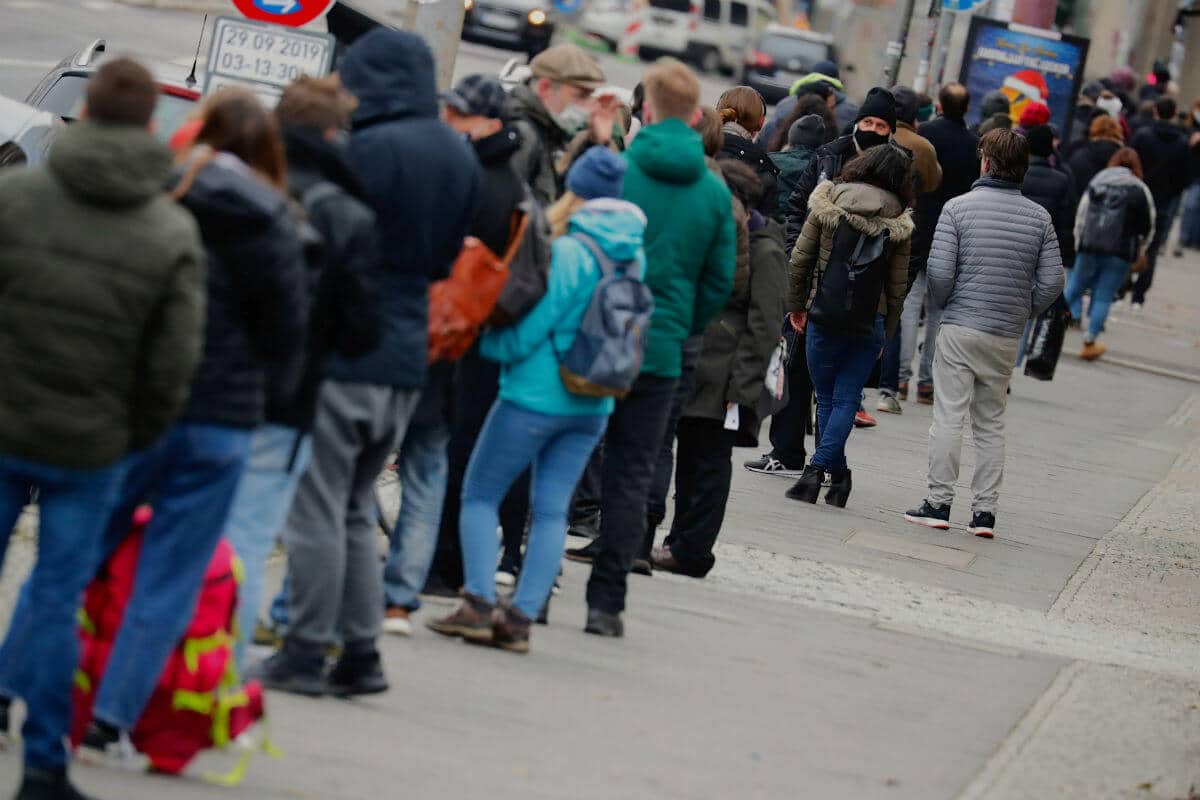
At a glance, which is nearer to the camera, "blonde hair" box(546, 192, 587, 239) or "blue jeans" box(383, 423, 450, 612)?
"blue jeans" box(383, 423, 450, 612)

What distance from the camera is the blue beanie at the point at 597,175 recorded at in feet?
23.6

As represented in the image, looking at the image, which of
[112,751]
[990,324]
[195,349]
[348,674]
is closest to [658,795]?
[348,674]

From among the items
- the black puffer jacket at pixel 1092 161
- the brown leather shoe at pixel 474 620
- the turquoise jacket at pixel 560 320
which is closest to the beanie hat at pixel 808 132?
the turquoise jacket at pixel 560 320

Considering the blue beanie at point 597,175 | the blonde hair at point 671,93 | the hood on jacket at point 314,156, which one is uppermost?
the blonde hair at point 671,93

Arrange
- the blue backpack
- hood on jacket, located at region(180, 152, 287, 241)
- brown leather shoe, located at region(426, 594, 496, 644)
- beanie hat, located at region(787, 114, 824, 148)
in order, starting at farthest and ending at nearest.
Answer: beanie hat, located at region(787, 114, 824, 148) → brown leather shoe, located at region(426, 594, 496, 644) → the blue backpack → hood on jacket, located at region(180, 152, 287, 241)

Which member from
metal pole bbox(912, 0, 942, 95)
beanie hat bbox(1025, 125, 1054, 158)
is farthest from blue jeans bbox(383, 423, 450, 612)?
metal pole bbox(912, 0, 942, 95)

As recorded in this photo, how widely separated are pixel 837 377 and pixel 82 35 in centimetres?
2024

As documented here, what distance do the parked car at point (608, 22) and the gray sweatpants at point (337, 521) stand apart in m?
46.3

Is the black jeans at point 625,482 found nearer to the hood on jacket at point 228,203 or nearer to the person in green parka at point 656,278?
the person in green parka at point 656,278

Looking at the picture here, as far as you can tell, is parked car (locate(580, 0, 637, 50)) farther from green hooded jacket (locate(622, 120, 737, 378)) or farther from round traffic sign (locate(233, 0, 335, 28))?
green hooded jacket (locate(622, 120, 737, 378))

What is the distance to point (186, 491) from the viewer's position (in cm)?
529

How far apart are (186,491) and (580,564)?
155 inches

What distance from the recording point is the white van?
51.8 meters

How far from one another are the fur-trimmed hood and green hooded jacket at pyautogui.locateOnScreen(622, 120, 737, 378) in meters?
2.91
